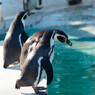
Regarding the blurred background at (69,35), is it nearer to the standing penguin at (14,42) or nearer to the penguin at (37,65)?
the standing penguin at (14,42)

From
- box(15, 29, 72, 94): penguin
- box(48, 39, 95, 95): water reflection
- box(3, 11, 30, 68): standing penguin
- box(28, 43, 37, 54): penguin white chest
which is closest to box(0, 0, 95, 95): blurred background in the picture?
box(48, 39, 95, 95): water reflection

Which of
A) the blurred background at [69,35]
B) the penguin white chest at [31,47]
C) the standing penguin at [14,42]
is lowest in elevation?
the blurred background at [69,35]

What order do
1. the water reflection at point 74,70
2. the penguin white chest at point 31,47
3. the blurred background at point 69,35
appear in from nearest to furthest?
the penguin white chest at point 31,47
the water reflection at point 74,70
the blurred background at point 69,35

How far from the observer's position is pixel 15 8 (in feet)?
40.2

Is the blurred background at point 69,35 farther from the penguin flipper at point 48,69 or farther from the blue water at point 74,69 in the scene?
the penguin flipper at point 48,69

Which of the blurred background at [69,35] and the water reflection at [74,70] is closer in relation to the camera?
the water reflection at [74,70]

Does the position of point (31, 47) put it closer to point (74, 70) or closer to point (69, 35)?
point (74, 70)

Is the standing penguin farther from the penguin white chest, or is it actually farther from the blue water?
the blue water

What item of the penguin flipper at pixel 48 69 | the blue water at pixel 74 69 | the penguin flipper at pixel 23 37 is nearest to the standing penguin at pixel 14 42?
the penguin flipper at pixel 23 37

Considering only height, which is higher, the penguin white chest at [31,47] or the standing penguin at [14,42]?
the penguin white chest at [31,47]

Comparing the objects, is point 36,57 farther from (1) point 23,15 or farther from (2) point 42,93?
(1) point 23,15

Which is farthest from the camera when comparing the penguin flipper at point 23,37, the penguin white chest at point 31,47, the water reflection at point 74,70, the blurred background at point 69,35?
the blurred background at point 69,35

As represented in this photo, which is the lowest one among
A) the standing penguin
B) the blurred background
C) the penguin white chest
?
the blurred background

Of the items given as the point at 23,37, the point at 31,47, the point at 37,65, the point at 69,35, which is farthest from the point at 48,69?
the point at 69,35
